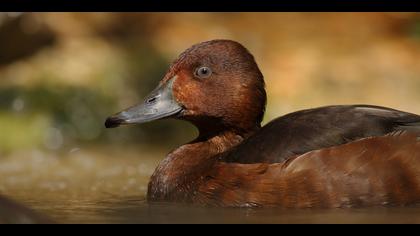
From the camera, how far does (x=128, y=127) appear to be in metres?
10.0

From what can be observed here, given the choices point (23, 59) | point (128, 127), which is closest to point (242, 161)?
point (128, 127)

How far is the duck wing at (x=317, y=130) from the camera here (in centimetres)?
639

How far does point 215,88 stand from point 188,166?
56 cm

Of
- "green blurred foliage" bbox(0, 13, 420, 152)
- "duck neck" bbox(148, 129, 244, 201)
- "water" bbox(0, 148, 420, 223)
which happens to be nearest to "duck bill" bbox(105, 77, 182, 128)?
"duck neck" bbox(148, 129, 244, 201)

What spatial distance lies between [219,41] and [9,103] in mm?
3543

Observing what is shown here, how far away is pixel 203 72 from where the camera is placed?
23.0 ft

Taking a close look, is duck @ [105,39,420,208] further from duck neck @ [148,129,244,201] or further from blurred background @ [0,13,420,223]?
blurred background @ [0,13,420,223]

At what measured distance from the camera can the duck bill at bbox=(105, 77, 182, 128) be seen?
7020 mm

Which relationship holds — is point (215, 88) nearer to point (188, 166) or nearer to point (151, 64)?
point (188, 166)

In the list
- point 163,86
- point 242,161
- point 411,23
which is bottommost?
point 242,161

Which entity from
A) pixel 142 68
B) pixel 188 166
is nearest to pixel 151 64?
pixel 142 68

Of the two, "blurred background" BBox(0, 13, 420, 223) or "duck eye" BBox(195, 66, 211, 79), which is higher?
"blurred background" BBox(0, 13, 420, 223)

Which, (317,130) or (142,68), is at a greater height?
(142,68)
